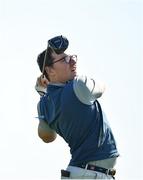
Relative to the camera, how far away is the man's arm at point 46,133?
8.32 metres

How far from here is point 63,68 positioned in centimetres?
826

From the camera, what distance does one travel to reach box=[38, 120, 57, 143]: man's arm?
8320 mm

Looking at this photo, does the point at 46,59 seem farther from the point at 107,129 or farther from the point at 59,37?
the point at 107,129

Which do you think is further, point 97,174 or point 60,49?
point 60,49

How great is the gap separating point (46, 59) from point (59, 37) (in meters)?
0.37

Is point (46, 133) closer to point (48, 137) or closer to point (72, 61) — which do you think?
point (48, 137)

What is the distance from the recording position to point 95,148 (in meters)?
7.83

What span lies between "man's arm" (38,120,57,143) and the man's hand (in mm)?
666

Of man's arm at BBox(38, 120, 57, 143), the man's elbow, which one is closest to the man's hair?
man's arm at BBox(38, 120, 57, 143)

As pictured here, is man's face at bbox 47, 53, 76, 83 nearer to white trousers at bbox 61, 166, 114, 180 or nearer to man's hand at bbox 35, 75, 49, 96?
man's hand at bbox 35, 75, 49, 96

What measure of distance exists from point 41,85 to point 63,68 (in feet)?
2.49

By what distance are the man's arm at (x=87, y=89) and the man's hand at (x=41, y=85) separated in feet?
3.49

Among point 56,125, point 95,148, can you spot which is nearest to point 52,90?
point 56,125

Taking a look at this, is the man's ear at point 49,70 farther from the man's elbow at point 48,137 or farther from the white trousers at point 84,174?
the white trousers at point 84,174
